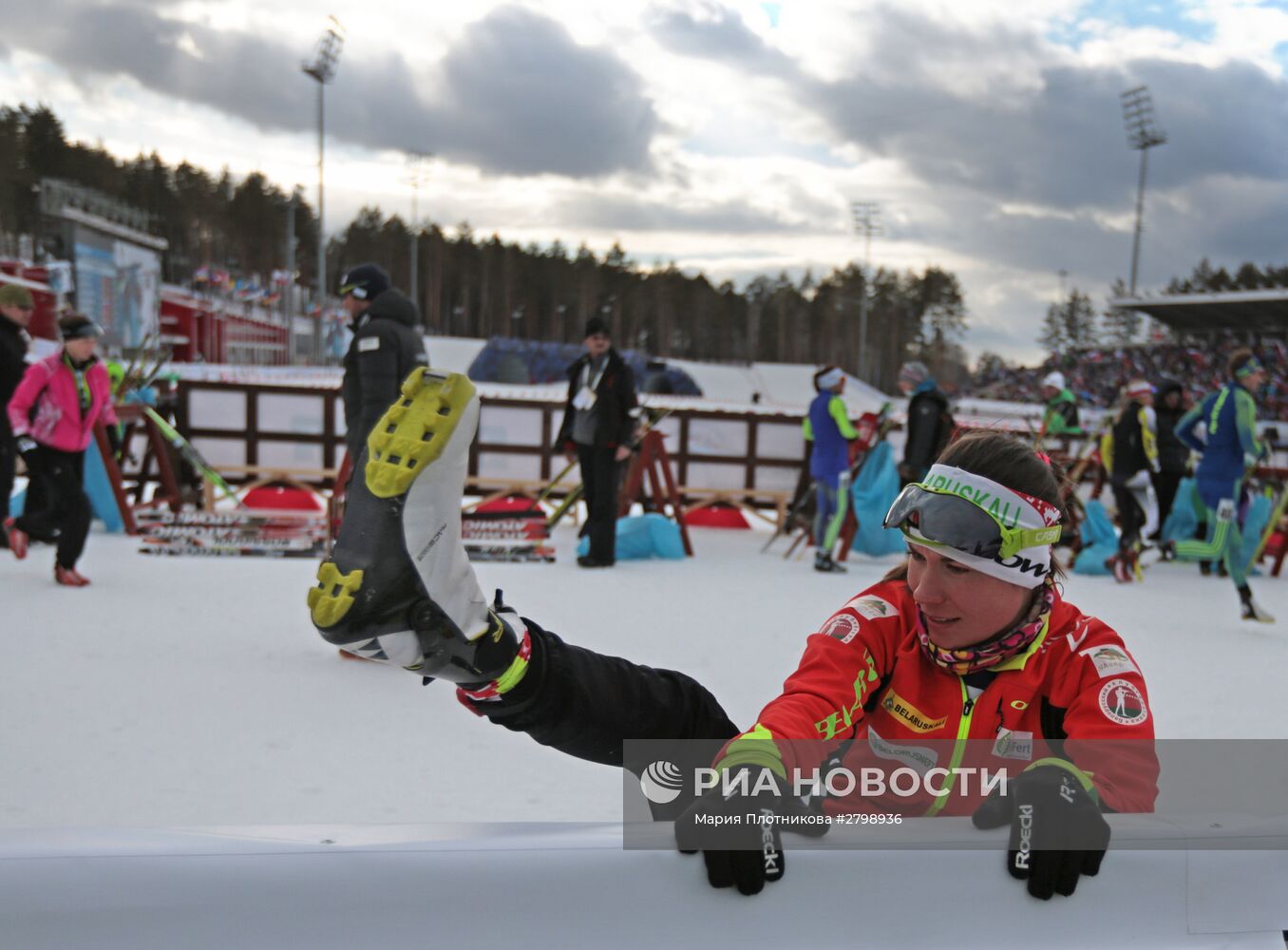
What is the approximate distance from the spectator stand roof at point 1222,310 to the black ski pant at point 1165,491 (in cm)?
3179

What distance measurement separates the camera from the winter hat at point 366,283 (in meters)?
4.69

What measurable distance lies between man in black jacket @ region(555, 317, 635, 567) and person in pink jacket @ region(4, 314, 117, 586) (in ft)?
10.1

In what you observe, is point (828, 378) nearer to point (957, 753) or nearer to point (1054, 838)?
point (957, 753)

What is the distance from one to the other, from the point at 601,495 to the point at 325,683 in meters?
3.47

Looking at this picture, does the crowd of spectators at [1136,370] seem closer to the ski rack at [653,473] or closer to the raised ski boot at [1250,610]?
the ski rack at [653,473]

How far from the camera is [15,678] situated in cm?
381

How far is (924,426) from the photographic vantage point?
7305mm

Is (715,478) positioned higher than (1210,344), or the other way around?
(1210,344)

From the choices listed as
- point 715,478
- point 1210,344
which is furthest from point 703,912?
point 1210,344

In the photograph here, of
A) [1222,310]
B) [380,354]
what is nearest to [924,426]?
[380,354]

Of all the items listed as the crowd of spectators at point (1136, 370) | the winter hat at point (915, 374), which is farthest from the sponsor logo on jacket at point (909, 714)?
the crowd of spectators at point (1136, 370)

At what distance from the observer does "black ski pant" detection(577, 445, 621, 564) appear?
23.3 feet

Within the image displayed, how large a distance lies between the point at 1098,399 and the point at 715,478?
41.1m

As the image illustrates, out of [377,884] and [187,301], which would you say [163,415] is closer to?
[377,884]
